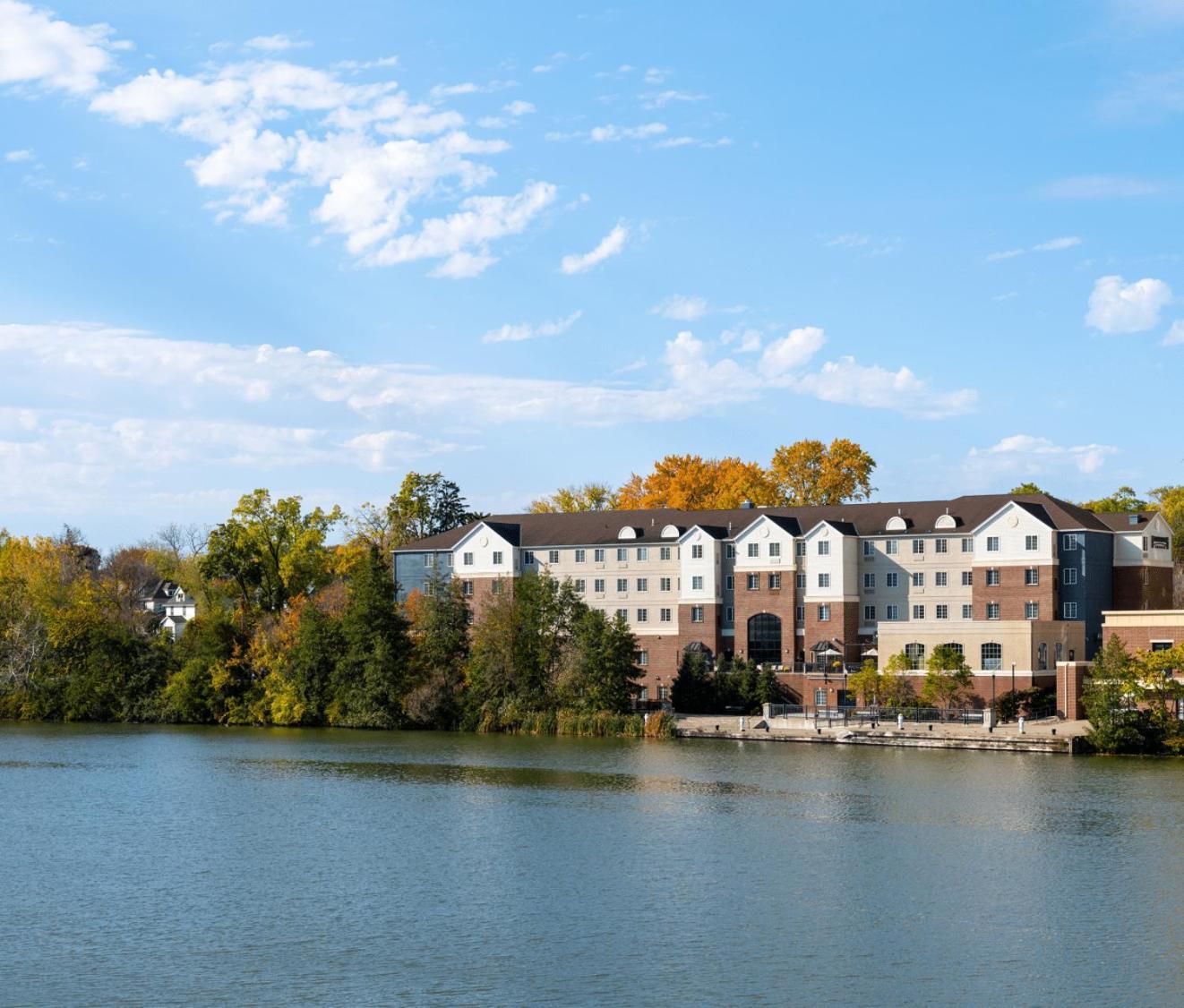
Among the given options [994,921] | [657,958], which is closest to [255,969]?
[657,958]

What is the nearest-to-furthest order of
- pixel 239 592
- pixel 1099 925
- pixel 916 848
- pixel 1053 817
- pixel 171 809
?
pixel 1099 925, pixel 916 848, pixel 1053 817, pixel 171 809, pixel 239 592

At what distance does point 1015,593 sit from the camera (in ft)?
268

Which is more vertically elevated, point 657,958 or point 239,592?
point 239,592

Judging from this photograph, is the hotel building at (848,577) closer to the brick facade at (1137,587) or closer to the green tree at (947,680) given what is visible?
the brick facade at (1137,587)

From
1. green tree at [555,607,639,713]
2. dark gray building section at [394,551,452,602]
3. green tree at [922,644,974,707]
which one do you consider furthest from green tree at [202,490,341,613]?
green tree at [922,644,974,707]

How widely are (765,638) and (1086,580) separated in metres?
17.5

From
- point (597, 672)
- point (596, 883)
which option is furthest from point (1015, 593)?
point (596, 883)

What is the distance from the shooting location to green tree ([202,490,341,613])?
312ft

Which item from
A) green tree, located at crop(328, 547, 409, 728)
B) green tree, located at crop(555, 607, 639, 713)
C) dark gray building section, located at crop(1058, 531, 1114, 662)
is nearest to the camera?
green tree, located at crop(555, 607, 639, 713)

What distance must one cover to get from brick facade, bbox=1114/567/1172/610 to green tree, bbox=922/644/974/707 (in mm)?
12044

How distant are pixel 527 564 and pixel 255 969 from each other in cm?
6591

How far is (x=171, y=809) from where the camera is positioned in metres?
48.8

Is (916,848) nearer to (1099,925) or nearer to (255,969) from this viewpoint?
(1099,925)

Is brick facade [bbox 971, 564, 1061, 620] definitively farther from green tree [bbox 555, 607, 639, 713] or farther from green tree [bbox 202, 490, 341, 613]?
green tree [bbox 202, 490, 341, 613]
